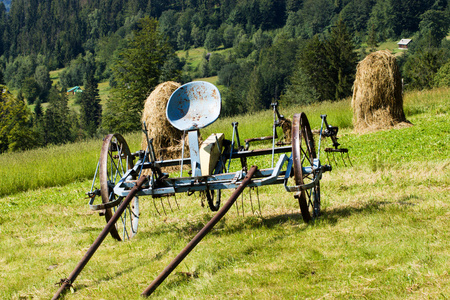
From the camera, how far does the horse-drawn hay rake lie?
14.0 feet

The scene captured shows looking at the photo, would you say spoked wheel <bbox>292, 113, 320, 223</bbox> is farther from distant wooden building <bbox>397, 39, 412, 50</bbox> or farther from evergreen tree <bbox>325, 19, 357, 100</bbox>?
distant wooden building <bbox>397, 39, 412, 50</bbox>

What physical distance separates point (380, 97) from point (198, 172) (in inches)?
457

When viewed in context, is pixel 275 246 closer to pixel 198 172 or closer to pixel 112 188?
pixel 198 172

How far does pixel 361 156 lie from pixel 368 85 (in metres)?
6.38

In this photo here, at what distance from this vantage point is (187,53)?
151875 mm

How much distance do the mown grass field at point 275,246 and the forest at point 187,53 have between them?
2184cm

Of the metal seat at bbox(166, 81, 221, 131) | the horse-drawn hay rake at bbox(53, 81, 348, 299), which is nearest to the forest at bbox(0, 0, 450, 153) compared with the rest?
the metal seat at bbox(166, 81, 221, 131)

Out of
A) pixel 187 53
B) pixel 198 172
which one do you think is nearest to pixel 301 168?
pixel 198 172

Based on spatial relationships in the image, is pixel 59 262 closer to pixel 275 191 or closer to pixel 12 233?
pixel 12 233

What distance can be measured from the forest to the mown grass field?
71.7ft

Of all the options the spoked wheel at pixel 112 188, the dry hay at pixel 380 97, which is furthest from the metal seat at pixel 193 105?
the dry hay at pixel 380 97

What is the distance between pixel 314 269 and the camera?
3725 mm

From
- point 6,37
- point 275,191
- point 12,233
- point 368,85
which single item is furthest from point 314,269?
point 6,37

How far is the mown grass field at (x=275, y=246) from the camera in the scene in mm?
3467
